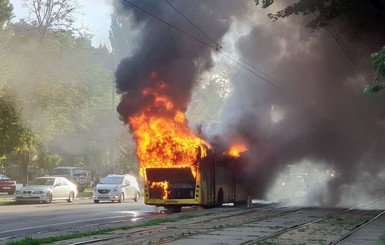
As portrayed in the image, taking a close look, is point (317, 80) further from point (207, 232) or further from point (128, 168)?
point (128, 168)

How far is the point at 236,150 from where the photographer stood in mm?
26188

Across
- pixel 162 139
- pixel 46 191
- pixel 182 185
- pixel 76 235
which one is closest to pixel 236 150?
pixel 182 185

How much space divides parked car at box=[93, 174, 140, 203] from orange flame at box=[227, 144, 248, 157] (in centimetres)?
755

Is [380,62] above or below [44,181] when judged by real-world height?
above

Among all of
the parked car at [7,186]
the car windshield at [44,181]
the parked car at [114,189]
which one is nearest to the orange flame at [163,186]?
the parked car at [114,189]

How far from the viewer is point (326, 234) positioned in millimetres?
14820

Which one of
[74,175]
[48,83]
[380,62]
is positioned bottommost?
[74,175]

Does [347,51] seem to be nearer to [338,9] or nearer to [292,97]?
[292,97]

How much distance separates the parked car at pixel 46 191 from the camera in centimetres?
2917

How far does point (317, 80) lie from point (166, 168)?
11.0 metres

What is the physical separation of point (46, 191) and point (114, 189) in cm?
344

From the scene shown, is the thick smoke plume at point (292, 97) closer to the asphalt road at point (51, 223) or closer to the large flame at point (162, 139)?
the large flame at point (162, 139)

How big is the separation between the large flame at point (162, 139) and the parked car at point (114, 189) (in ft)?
28.1

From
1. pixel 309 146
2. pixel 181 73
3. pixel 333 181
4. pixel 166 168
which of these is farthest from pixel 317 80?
pixel 166 168
